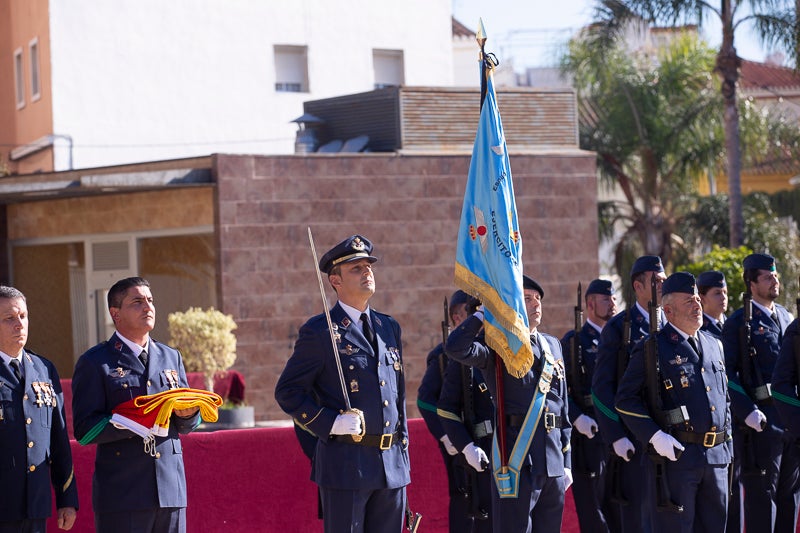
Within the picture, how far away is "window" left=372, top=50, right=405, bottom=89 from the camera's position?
31.8 metres

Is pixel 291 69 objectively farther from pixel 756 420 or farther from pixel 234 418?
pixel 756 420

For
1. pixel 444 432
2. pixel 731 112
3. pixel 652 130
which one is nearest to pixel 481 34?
pixel 444 432

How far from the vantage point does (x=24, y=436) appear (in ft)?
22.4

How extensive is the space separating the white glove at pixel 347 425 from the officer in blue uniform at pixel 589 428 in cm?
297

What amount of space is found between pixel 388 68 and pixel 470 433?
24039 mm

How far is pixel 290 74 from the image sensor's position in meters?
30.5

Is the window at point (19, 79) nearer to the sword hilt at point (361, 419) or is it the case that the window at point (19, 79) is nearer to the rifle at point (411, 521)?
the rifle at point (411, 521)

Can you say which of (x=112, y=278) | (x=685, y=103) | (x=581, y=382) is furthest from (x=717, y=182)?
(x=581, y=382)

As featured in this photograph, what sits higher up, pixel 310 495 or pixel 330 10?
pixel 330 10

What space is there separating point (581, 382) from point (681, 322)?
73.8 inches

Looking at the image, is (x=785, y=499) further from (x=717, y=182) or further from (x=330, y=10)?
(x=717, y=182)

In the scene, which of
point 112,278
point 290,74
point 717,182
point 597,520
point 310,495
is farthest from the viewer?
point 717,182

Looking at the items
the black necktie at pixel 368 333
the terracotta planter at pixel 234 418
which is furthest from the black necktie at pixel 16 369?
the terracotta planter at pixel 234 418

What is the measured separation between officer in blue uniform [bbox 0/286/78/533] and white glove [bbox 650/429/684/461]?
3.38m
